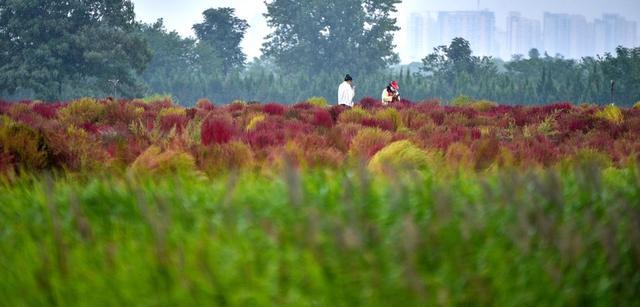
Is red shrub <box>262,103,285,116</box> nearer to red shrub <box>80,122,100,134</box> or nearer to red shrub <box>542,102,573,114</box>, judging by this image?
red shrub <box>80,122,100,134</box>

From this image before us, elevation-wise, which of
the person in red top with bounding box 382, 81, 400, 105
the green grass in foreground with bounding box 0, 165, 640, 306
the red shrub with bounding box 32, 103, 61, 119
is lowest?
the green grass in foreground with bounding box 0, 165, 640, 306

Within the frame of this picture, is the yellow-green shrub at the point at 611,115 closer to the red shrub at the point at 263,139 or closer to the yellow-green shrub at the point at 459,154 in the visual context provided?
the yellow-green shrub at the point at 459,154

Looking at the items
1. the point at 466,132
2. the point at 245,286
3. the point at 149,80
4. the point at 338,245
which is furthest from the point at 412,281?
the point at 149,80

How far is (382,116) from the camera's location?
45.5ft

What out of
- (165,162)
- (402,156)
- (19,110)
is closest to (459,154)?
(402,156)

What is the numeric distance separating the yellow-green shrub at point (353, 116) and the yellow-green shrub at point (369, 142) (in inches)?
143

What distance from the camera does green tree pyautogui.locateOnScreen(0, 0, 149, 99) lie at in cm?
4931

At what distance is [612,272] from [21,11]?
173 feet

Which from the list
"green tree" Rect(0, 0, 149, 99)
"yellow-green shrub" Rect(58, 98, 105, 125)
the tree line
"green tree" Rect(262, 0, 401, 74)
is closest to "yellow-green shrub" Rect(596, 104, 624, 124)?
"yellow-green shrub" Rect(58, 98, 105, 125)

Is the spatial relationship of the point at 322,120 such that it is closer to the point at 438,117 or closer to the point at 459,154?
the point at 438,117

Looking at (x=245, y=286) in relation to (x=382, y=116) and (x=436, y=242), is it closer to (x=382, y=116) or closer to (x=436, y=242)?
(x=436, y=242)

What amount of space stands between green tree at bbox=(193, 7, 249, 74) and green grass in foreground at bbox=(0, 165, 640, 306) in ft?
262

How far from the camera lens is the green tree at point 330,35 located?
77.6 meters

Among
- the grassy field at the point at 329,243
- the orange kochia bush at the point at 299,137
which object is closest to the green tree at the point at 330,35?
the orange kochia bush at the point at 299,137
